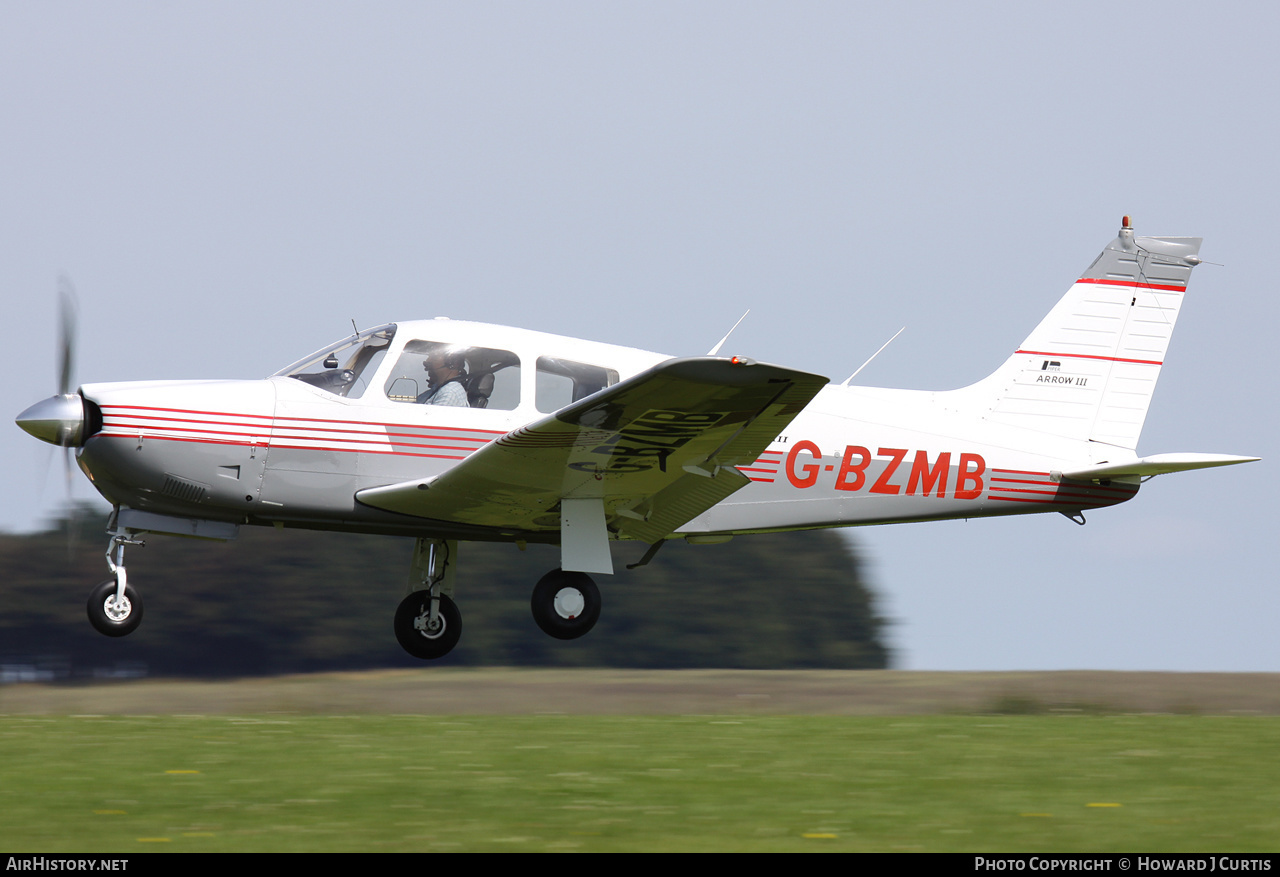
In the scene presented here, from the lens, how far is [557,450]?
9.25 m

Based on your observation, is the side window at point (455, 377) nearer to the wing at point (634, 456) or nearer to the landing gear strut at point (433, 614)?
the wing at point (634, 456)

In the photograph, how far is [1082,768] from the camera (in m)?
7.49

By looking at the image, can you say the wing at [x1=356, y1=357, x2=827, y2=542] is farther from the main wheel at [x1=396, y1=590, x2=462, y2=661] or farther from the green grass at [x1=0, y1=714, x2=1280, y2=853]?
the green grass at [x1=0, y1=714, x2=1280, y2=853]

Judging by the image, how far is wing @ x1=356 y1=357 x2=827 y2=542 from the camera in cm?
818

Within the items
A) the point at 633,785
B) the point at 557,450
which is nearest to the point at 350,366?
the point at 557,450

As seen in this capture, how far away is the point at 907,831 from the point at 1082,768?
84.5 inches

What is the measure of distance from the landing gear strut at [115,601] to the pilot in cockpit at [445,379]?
2524 millimetres

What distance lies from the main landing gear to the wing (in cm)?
55

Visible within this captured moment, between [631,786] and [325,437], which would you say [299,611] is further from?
[631,786]

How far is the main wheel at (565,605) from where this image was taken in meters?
10.9

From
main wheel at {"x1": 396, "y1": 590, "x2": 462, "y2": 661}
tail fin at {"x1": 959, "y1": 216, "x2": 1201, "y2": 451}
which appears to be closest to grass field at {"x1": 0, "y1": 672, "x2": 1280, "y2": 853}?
main wheel at {"x1": 396, "y1": 590, "x2": 462, "y2": 661}
